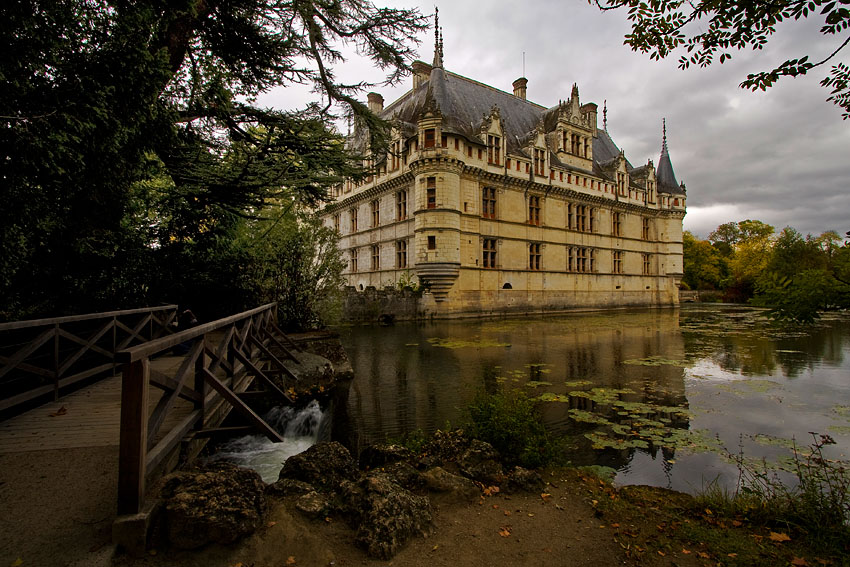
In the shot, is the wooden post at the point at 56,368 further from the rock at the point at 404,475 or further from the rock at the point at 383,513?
the rock at the point at 404,475

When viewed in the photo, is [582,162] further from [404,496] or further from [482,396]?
[404,496]

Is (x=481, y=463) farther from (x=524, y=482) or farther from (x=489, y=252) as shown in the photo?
(x=489, y=252)

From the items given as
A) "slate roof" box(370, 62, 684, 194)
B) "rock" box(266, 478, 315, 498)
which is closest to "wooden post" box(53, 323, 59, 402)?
"rock" box(266, 478, 315, 498)

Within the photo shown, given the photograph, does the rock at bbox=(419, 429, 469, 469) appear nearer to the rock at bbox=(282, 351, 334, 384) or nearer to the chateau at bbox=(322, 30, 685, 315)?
the rock at bbox=(282, 351, 334, 384)

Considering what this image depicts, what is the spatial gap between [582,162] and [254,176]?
29.4 meters

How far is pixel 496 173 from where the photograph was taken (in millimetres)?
25406

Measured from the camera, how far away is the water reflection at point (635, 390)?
4.90 metres

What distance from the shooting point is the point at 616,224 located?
3362 cm

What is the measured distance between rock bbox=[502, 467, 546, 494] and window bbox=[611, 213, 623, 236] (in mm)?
33687

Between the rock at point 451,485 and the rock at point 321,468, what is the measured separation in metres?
0.79

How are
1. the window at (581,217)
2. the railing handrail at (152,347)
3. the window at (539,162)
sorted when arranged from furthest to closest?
the window at (581,217), the window at (539,162), the railing handrail at (152,347)

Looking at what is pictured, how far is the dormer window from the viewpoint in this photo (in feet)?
82.8

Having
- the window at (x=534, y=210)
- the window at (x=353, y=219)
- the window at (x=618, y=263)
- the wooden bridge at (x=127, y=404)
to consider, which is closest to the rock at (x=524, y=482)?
the wooden bridge at (x=127, y=404)

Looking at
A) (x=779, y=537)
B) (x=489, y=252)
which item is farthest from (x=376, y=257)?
(x=779, y=537)
